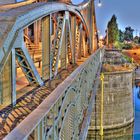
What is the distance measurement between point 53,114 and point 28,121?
32.6 inches

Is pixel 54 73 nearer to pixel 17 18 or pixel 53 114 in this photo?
pixel 17 18

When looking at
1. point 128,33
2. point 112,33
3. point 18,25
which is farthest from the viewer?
point 128,33

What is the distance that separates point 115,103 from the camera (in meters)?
22.9

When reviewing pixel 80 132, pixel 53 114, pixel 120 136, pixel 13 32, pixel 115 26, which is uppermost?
pixel 115 26

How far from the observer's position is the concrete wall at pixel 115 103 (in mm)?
22456

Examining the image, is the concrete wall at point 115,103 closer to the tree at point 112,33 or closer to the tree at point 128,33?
the tree at point 112,33

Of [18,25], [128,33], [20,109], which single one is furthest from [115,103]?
[128,33]

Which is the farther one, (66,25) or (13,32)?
(66,25)

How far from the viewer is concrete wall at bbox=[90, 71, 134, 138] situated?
22456mm

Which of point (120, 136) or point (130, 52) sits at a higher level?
point (130, 52)

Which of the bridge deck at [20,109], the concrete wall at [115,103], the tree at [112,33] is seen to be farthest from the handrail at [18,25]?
the tree at [112,33]

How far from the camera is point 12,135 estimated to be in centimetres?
217

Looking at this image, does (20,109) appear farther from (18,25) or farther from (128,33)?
(128,33)

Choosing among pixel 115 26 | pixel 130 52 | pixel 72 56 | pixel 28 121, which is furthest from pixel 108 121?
pixel 130 52
